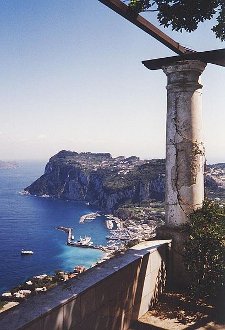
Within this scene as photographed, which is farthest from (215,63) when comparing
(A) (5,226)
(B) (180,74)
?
(A) (5,226)

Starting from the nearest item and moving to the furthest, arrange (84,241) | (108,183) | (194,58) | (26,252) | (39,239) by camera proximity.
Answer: (194,58) → (26,252) → (84,241) → (39,239) → (108,183)

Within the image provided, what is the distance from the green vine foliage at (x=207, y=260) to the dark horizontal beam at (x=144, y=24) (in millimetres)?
2420

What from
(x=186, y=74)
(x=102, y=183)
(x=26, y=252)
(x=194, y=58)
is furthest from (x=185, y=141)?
(x=102, y=183)

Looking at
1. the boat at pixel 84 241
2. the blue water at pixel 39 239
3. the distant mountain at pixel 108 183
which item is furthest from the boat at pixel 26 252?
the distant mountain at pixel 108 183

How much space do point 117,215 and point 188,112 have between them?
120104 mm

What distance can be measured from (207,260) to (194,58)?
272 centimetres

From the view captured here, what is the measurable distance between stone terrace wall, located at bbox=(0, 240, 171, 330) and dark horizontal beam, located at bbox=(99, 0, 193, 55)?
2.63 m

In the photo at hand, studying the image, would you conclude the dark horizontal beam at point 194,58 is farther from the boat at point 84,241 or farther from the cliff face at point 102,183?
the cliff face at point 102,183

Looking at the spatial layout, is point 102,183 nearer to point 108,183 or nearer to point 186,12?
point 108,183

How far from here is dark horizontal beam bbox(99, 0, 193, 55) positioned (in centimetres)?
333

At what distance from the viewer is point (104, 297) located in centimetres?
302

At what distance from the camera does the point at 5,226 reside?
303 feet

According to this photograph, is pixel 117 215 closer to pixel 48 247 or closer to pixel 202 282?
pixel 48 247

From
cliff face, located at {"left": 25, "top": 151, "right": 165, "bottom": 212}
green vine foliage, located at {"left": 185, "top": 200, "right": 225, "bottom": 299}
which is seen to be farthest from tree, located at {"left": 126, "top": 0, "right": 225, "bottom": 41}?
cliff face, located at {"left": 25, "top": 151, "right": 165, "bottom": 212}
